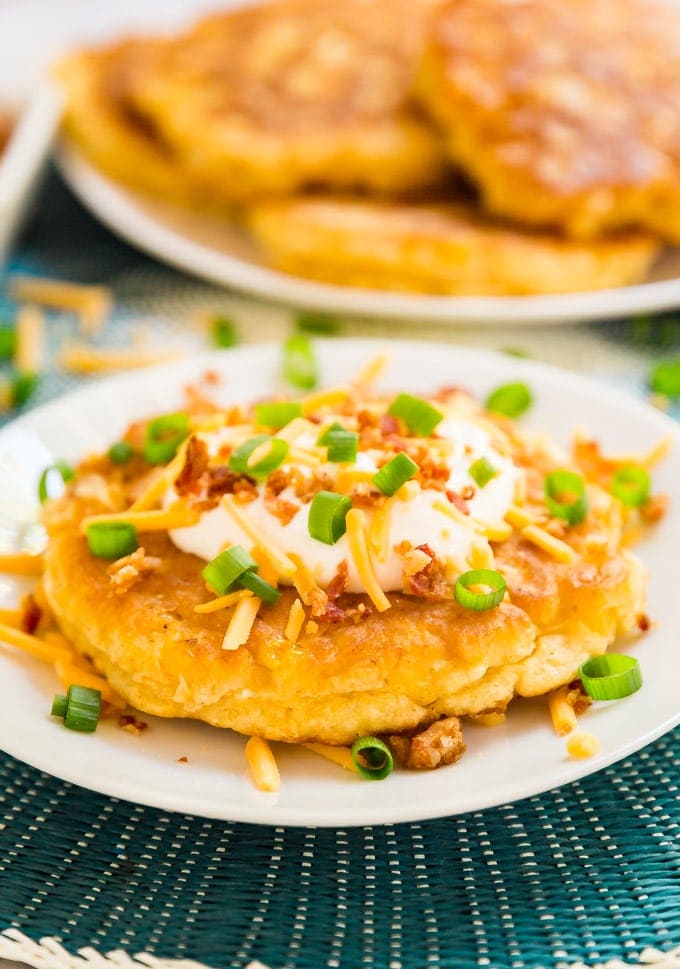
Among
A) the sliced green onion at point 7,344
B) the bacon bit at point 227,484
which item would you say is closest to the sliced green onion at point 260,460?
the bacon bit at point 227,484

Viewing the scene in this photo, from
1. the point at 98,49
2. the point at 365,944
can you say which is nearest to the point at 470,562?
the point at 365,944

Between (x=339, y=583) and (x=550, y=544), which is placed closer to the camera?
(x=339, y=583)

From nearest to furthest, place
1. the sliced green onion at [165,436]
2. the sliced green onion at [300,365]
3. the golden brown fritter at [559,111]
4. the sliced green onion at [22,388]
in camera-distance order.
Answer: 1. the sliced green onion at [165,436]
2. the sliced green onion at [300,365]
3. the sliced green onion at [22,388]
4. the golden brown fritter at [559,111]

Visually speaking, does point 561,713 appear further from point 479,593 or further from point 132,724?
→ point 132,724

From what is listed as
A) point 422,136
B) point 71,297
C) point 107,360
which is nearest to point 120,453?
point 107,360

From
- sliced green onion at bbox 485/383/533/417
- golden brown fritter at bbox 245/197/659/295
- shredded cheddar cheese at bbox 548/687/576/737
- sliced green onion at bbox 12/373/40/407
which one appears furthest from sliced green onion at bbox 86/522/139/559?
golden brown fritter at bbox 245/197/659/295

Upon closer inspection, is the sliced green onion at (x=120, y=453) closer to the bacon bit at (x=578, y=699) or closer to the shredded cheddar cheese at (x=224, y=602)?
the shredded cheddar cheese at (x=224, y=602)

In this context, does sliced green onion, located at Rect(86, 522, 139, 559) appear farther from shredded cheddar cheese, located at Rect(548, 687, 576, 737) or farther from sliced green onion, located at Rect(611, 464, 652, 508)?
sliced green onion, located at Rect(611, 464, 652, 508)
